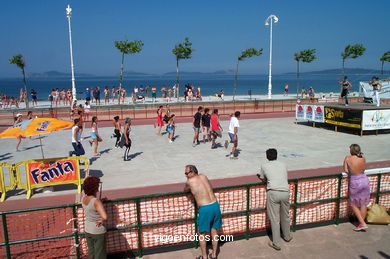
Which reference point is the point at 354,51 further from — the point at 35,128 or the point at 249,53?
the point at 35,128

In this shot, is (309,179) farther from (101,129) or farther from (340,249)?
(101,129)

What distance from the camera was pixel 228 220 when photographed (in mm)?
6508

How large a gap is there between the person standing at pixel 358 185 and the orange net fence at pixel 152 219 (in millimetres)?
280

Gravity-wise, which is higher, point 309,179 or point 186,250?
point 309,179

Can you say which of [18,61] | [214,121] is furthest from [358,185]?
[18,61]

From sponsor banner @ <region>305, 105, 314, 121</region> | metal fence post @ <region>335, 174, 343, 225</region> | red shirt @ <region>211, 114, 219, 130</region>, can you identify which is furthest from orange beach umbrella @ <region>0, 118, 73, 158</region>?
sponsor banner @ <region>305, 105, 314, 121</region>

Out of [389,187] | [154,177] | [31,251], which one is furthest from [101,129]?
[389,187]

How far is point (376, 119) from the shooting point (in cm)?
1838

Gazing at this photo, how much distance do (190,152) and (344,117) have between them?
1000cm

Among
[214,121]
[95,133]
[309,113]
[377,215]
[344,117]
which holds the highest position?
[214,121]

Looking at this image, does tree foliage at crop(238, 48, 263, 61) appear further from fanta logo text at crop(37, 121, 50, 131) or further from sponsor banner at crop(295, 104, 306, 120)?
fanta logo text at crop(37, 121, 50, 131)

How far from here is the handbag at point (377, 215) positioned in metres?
7.02

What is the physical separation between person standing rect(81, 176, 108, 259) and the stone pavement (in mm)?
1197

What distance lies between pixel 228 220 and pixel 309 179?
72.3 inches
